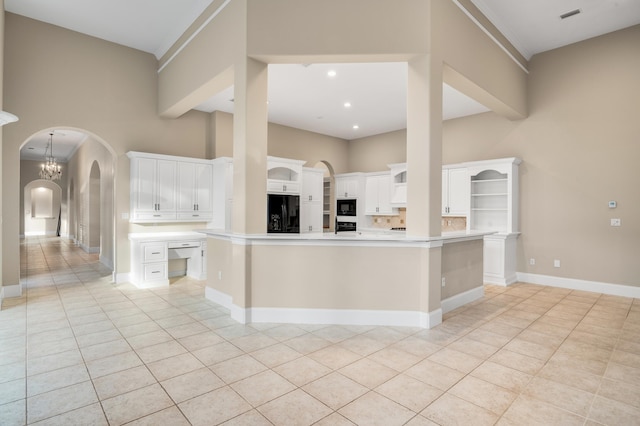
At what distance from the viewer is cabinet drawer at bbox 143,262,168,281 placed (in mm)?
5664

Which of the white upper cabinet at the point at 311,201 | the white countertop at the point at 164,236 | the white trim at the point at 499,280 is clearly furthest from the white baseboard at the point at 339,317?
the white upper cabinet at the point at 311,201

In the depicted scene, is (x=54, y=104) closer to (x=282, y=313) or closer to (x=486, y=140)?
(x=282, y=313)

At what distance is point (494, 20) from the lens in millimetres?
4895

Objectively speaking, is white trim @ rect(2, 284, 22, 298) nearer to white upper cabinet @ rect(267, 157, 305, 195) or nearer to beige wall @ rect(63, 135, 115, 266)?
beige wall @ rect(63, 135, 115, 266)

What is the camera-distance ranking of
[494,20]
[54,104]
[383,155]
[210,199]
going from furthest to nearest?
[383,155]
[210,199]
[54,104]
[494,20]

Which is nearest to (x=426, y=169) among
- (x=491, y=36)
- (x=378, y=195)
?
(x=491, y=36)

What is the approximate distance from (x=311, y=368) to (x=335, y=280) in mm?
1210

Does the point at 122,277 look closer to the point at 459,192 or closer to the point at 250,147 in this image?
the point at 250,147

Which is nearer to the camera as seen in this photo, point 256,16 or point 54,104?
point 256,16

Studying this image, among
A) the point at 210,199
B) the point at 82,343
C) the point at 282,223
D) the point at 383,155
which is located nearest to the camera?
the point at 82,343

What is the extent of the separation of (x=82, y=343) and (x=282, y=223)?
181 inches

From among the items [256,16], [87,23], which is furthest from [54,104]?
[256,16]

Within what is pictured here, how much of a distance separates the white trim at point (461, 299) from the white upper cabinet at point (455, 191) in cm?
225

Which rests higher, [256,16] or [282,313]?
[256,16]
